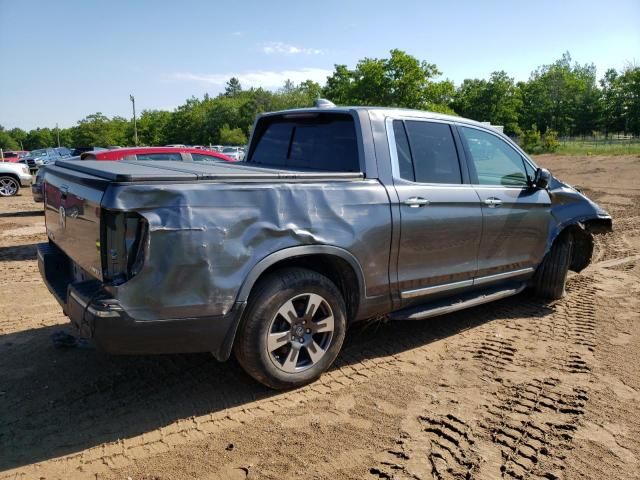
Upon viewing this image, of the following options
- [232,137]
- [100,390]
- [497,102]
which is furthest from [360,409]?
[497,102]

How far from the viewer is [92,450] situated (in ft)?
9.34

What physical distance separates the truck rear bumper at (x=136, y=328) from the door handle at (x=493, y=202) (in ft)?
8.05

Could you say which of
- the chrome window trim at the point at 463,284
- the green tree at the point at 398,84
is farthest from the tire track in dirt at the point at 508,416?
the green tree at the point at 398,84

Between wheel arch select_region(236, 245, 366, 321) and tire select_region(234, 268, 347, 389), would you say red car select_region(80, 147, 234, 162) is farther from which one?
tire select_region(234, 268, 347, 389)

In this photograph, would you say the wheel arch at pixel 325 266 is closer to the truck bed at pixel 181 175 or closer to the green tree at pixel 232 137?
the truck bed at pixel 181 175

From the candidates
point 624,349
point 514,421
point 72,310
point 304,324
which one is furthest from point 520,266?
point 72,310

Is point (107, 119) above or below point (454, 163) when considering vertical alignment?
above

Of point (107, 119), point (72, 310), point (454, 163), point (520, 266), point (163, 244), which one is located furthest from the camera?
point (107, 119)

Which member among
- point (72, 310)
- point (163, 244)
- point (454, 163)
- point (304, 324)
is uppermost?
point (454, 163)

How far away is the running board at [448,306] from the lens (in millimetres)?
4031

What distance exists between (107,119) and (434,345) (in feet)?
311

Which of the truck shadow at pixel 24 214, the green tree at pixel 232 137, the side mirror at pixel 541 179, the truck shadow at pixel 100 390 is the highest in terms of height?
the green tree at pixel 232 137

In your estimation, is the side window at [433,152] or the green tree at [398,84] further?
the green tree at [398,84]

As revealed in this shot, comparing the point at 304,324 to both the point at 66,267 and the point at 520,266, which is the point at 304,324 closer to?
the point at 66,267
